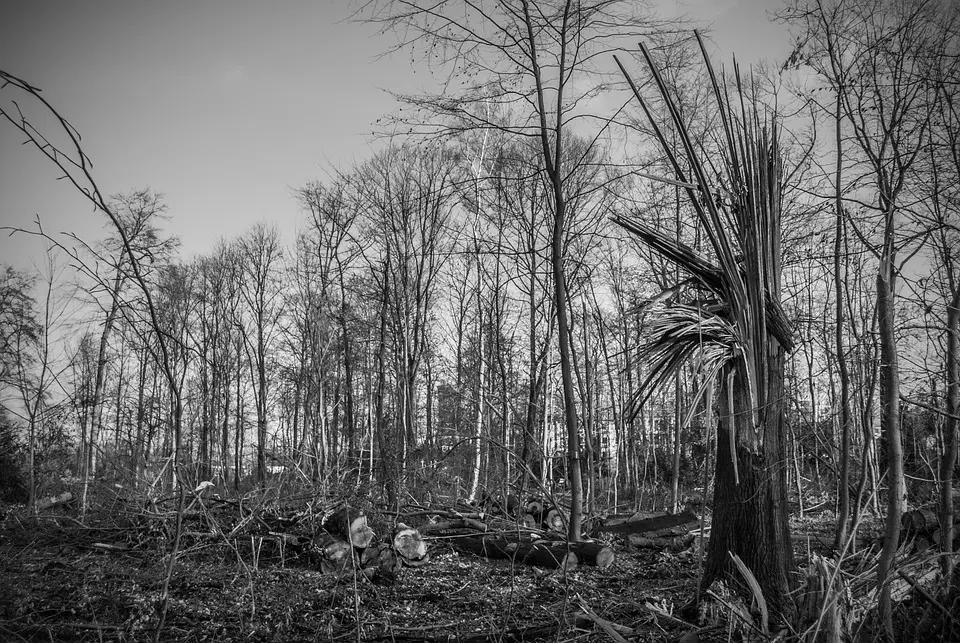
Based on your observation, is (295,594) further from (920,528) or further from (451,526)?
(920,528)

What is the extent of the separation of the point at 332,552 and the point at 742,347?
5.78 metres

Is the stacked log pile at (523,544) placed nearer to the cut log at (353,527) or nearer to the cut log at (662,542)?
the cut log at (353,527)

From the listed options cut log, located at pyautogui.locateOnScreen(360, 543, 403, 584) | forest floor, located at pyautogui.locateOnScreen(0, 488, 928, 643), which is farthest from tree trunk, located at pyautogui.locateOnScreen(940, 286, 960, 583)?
cut log, located at pyautogui.locateOnScreen(360, 543, 403, 584)

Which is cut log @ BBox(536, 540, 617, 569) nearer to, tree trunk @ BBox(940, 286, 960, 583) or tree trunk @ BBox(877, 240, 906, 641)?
tree trunk @ BBox(940, 286, 960, 583)

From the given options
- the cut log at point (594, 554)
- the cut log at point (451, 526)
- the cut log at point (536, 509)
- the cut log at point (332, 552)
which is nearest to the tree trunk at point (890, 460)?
the cut log at point (594, 554)

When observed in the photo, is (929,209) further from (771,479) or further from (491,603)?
(491,603)

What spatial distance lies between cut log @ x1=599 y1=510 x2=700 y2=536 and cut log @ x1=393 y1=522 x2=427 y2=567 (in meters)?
3.20

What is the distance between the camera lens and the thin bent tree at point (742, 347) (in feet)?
11.3

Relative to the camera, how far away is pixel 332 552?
7312mm

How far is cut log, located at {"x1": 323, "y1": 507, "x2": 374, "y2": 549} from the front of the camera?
7.28 m

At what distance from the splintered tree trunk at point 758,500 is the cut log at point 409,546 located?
4.37 m

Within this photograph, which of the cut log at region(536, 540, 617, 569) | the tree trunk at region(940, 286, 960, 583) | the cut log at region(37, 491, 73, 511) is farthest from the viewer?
the cut log at region(37, 491, 73, 511)

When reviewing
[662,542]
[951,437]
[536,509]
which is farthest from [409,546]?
[951,437]

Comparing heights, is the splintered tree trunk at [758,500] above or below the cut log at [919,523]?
above
